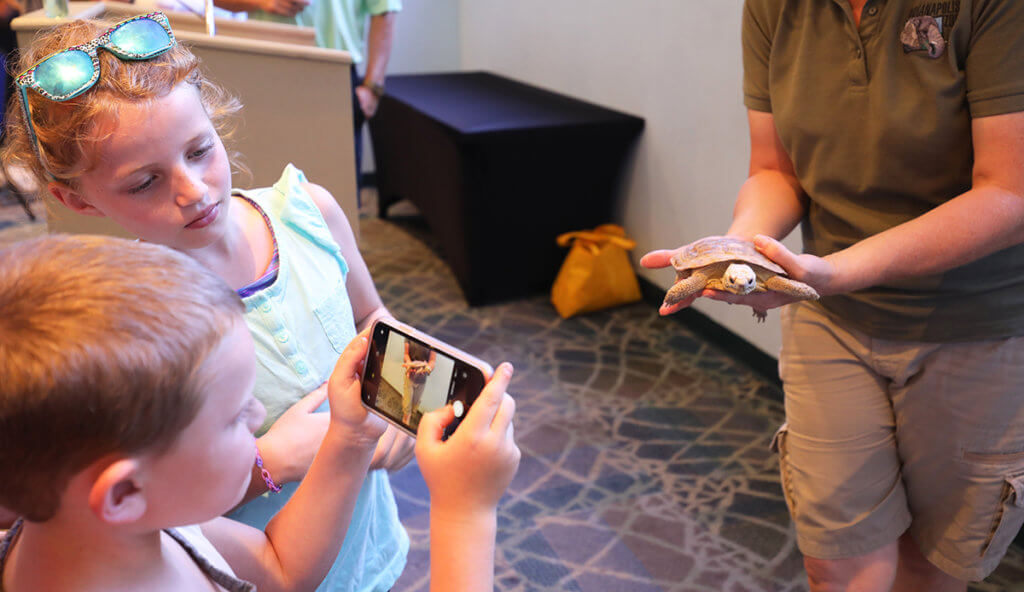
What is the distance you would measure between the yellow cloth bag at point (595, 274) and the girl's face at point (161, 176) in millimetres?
2579

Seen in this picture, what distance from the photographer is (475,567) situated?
2.41ft

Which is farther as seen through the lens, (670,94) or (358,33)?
(358,33)

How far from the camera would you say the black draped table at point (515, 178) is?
346 centimetres

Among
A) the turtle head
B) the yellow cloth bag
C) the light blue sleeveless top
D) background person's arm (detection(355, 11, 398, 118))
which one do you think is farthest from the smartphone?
background person's arm (detection(355, 11, 398, 118))

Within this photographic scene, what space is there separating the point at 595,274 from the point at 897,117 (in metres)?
2.38

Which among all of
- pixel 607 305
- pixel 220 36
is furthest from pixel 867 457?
pixel 607 305

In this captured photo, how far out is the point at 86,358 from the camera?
23.2 inches

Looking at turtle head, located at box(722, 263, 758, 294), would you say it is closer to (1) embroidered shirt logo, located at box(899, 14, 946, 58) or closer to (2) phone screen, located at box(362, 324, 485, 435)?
(1) embroidered shirt logo, located at box(899, 14, 946, 58)

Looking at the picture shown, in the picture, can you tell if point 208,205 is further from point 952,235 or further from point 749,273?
point 952,235

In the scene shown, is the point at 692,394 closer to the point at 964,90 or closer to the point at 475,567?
the point at 964,90

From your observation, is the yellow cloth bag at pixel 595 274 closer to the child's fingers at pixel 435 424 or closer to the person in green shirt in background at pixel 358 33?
the person in green shirt in background at pixel 358 33

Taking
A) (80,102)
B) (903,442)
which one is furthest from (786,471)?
(80,102)

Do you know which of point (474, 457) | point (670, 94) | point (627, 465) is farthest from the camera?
point (670, 94)

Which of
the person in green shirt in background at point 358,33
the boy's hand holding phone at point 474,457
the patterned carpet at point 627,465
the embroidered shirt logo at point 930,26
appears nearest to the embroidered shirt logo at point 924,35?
the embroidered shirt logo at point 930,26
